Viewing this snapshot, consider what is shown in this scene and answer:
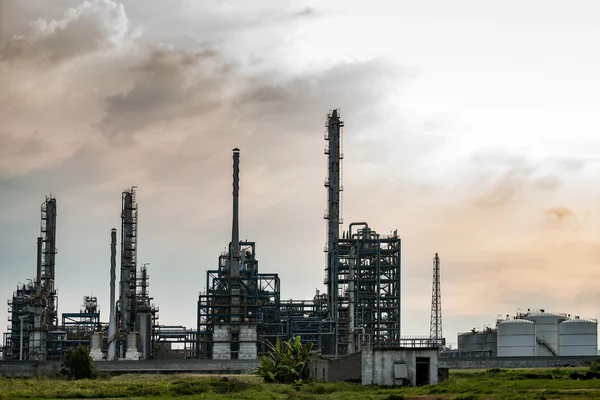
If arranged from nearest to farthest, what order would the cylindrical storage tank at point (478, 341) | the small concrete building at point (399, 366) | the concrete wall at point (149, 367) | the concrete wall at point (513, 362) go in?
the small concrete building at point (399, 366) < the concrete wall at point (513, 362) < the concrete wall at point (149, 367) < the cylindrical storage tank at point (478, 341)

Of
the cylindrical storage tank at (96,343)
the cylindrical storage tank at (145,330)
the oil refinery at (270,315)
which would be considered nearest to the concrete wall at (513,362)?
the oil refinery at (270,315)

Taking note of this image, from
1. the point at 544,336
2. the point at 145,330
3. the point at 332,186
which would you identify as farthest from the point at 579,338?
the point at 145,330

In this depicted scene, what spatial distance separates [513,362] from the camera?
96375 millimetres

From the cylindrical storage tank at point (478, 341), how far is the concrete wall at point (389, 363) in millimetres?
47378

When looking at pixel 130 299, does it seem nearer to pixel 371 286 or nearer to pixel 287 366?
pixel 371 286

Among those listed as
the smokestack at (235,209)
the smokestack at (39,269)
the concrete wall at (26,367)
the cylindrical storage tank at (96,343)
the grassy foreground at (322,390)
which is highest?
the smokestack at (235,209)

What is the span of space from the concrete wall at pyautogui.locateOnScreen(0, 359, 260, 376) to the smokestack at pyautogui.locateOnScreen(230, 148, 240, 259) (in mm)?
12825

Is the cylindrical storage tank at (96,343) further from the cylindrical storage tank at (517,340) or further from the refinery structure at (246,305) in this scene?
the cylindrical storage tank at (517,340)

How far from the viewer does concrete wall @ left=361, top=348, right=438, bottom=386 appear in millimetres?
66250

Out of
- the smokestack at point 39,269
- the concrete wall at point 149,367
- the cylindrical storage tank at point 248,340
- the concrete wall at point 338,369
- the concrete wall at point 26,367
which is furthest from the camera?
the smokestack at point 39,269

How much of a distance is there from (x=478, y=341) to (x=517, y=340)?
35.8ft

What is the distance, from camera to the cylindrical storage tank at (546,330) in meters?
108

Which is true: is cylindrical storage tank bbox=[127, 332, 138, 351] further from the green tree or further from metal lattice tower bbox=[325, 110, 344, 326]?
the green tree

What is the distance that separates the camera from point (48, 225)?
11938 centimetres
